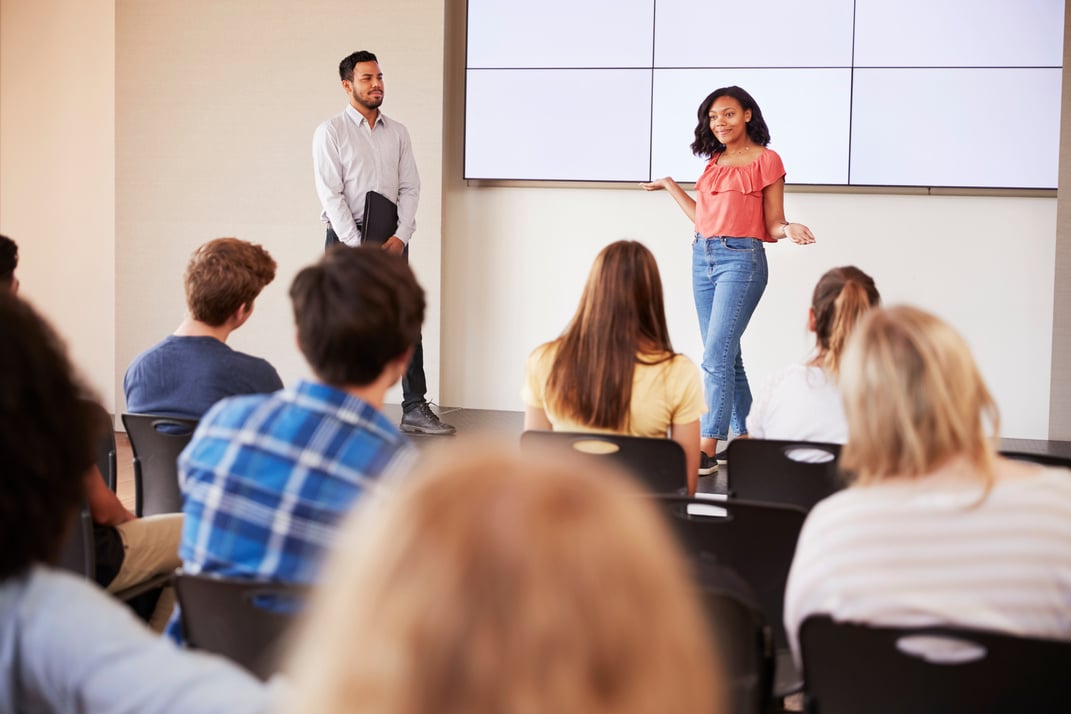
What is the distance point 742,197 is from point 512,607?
4681 mm

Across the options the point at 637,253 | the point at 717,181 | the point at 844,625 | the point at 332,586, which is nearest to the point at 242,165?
the point at 717,181

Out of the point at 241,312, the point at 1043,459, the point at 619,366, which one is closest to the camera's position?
the point at 1043,459

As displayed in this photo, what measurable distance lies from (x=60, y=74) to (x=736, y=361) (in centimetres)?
463

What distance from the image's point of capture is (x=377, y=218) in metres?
5.68

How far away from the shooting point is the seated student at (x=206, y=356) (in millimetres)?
2922

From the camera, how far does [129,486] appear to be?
513cm

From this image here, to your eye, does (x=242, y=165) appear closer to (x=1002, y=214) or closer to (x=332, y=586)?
(x=1002, y=214)

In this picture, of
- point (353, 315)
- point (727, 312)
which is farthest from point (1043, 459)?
point (727, 312)

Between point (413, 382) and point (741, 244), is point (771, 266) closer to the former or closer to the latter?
point (741, 244)

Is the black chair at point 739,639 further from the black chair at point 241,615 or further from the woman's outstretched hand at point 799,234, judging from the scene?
the woman's outstretched hand at point 799,234

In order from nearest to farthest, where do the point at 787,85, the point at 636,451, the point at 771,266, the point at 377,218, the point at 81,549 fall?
the point at 81,549 → the point at 636,451 → the point at 377,218 → the point at 787,85 → the point at 771,266

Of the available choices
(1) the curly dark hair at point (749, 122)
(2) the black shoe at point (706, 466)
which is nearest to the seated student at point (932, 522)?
(2) the black shoe at point (706, 466)

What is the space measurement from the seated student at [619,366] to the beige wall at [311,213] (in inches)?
144

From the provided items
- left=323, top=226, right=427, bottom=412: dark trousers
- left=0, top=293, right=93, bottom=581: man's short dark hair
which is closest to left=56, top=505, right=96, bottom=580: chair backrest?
left=0, top=293, right=93, bottom=581: man's short dark hair
